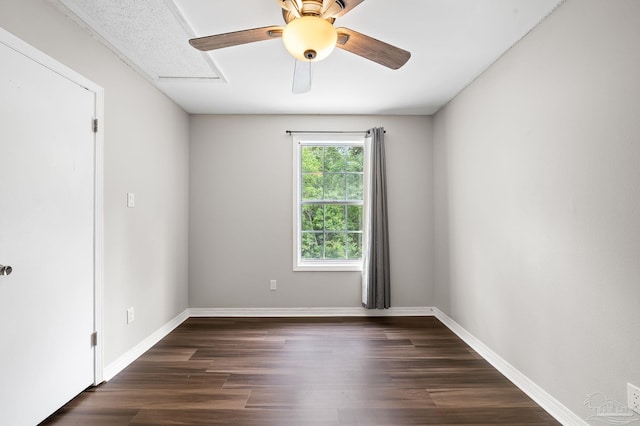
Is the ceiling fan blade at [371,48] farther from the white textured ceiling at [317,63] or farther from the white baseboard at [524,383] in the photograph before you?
the white baseboard at [524,383]

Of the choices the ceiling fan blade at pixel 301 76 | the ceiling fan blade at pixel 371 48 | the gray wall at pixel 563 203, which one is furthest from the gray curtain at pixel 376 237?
the ceiling fan blade at pixel 371 48

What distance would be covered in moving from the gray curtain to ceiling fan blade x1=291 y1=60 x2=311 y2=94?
1.83 metres

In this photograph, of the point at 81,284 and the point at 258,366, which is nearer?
the point at 81,284

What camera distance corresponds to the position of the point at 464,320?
10.6ft

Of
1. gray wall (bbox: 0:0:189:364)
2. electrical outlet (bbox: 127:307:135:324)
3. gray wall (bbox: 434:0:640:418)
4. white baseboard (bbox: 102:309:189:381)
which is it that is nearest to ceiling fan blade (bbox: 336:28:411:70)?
gray wall (bbox: 434:0:640:418)

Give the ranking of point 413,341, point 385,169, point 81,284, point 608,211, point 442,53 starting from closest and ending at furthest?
1. point 608,211
2. point 81,284
3. point 442,53
4. point 413,341
5. point 385,169

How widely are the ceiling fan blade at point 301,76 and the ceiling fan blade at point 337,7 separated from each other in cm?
39

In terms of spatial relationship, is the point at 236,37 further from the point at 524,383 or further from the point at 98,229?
the point at 524,383

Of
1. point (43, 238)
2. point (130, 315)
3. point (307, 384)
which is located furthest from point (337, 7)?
point (130, 315)

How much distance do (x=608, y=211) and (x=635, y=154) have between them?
0.29m

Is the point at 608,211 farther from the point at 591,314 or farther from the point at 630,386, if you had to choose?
the point at 630,386

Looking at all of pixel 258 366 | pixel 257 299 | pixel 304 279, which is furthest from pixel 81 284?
pixel 304 279

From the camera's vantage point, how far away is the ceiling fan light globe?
1.43 m

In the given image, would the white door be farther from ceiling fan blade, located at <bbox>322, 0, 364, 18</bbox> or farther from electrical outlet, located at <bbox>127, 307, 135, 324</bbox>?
ceiling fan blade, located at <bbox>322, 0, 364, 18</bbox>
